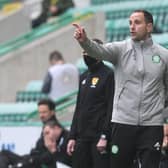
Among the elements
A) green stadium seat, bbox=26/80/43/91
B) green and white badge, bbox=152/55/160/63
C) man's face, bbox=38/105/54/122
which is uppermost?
green and white badge, bbox=152/55/160/63

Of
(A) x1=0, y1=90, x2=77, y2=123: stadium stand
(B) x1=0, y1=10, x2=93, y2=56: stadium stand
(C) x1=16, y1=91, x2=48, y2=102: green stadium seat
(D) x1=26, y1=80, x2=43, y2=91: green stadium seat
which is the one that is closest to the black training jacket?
(A) x1=0, y1=90, x2=77, y2=123: stadium stand

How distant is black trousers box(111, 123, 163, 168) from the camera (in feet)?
26.3

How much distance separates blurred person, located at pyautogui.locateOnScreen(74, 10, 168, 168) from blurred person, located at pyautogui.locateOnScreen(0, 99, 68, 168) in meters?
3.00

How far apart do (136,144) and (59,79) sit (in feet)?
19.9

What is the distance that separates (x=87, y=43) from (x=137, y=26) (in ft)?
1.73

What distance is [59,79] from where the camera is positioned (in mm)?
14055

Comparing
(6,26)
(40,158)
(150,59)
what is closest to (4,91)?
(6,26)

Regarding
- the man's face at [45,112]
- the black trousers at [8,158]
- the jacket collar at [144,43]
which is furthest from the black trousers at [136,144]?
the black trousers at [8,158]

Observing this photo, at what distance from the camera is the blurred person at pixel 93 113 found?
8.70m

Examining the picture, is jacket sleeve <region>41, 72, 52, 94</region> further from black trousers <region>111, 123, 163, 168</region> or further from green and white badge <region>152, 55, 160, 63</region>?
green and white badge <region>152, 55, 160, 63</region>

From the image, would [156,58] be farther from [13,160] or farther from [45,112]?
[13,160]

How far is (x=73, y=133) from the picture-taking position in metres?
8.97

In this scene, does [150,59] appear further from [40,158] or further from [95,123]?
[40,158]

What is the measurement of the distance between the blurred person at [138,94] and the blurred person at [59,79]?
5827 millimetres
